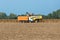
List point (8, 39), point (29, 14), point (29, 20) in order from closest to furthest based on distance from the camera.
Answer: point (8, 39) < point (29, 20) < point (29, 14)

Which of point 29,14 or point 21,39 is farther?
point 29,14

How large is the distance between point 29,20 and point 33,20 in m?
1.17

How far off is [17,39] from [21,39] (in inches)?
8.3

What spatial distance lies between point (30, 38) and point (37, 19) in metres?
35.9

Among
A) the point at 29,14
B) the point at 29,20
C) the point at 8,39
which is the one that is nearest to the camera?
the point at 8,39

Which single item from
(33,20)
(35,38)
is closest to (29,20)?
(33,20)

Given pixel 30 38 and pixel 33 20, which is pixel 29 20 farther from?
pixel 30 38

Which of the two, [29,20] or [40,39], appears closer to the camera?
[40,39]

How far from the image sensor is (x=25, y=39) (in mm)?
11508

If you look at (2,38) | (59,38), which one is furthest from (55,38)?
(2,38)

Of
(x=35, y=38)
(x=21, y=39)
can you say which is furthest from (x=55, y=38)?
(x=21, y=39)

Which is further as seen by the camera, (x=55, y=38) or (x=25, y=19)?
(x=25, y=19)

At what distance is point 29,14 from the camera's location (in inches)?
2093

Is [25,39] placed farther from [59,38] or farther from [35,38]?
[59,38]
